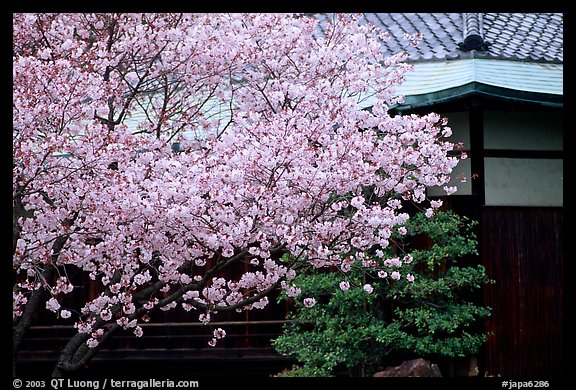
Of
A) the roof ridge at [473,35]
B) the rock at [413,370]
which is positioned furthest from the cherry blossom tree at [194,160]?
the roof ridge at [473,35]

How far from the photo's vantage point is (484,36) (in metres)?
10.5

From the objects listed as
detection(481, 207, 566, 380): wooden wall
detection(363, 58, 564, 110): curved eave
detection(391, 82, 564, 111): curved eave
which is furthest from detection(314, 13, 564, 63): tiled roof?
detection(481, 207, 566, 380): wooden wall

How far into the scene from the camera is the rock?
8.52m

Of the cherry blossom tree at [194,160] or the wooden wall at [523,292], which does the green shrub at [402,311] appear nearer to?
the wooden wall at [523,292]

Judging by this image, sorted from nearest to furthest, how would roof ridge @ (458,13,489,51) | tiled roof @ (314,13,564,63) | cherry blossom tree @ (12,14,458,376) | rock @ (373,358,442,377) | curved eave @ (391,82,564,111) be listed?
cherry blossom tree @ (12,14,458,376), rock @ (373,358,442,377), curved eave @ (391,82,564,111), roof ridge @ (458,13,489,51), tiled roof @ (314,13,564,63)

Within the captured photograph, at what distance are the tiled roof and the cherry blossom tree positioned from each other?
238cm

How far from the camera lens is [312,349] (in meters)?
8.91

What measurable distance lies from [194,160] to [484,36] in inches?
195

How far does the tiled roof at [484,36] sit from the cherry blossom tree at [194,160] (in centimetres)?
238

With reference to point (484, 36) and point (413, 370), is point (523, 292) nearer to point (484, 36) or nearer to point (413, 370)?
point (413, 370)

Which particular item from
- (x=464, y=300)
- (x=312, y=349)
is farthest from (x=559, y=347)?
(x=312, y=349)

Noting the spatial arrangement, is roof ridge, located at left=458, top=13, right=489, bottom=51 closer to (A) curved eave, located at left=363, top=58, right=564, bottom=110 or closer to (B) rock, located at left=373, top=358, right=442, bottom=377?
(A) curved eave, located at left=363, top=58, right=564, bottom=110

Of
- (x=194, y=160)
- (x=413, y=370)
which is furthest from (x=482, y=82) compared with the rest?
(x=194, y=160)

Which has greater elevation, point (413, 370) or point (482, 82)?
point (482, 82)
